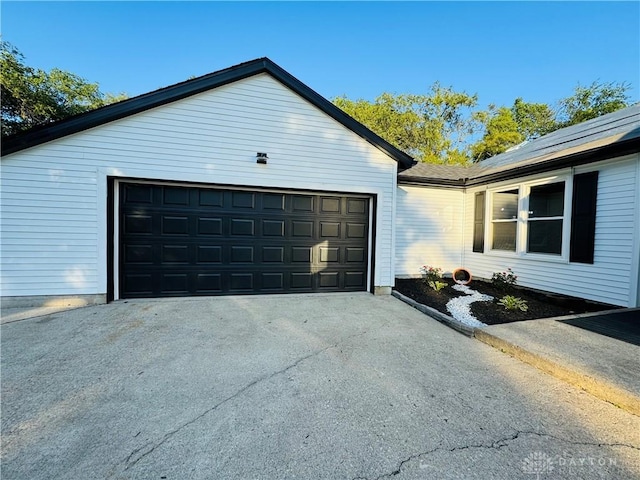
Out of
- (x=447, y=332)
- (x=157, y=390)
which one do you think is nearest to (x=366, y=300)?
(x=447, y=332)

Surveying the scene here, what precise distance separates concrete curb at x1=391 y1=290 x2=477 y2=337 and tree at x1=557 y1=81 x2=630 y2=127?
22900mm

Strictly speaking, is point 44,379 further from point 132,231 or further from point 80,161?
point 80,161

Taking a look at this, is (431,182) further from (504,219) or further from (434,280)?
(434,280)

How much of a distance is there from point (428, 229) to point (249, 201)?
537 cm

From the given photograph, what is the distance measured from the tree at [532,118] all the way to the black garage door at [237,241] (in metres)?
22.7

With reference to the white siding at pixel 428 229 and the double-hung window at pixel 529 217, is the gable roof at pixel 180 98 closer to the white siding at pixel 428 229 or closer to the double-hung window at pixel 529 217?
the white siding at pixel 428 229

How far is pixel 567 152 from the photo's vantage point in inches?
233

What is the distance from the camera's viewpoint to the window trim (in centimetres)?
571

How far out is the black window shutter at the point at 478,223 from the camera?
7.82m

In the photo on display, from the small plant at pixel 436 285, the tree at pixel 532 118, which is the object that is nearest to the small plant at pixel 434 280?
the small plant at pixel 436 285

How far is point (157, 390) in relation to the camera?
2479mm

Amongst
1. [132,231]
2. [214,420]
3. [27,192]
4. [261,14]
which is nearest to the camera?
[214,420]

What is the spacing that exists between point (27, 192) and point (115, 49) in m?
9.11

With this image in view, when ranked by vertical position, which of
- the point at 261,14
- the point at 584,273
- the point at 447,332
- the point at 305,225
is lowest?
the point at 447,332
